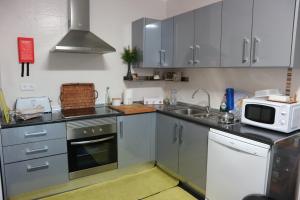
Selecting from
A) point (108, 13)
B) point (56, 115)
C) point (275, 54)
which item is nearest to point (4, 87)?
point (56, 115)

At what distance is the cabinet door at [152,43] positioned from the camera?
293 cm

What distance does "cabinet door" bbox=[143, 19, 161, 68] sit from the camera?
293cm

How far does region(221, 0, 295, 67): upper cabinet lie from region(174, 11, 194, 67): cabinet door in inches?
17.7

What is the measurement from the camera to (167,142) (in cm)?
266

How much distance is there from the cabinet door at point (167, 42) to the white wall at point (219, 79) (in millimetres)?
410

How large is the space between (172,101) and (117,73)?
37.5 inches

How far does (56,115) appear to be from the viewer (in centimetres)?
242

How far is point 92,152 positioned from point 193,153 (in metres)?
1.16

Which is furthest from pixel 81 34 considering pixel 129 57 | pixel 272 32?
pixel 272 32

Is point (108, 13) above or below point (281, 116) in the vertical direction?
above

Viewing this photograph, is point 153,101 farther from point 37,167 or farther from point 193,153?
point 37,167

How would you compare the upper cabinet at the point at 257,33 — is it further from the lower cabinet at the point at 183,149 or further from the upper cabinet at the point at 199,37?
the lower cabinet at the point at 183,149

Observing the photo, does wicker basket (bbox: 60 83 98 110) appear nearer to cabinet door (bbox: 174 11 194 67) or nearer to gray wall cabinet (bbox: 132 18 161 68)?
gray wall cabinet (bbox: 132 18 161 68)

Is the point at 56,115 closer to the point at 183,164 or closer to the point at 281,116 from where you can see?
the point at 183,164
